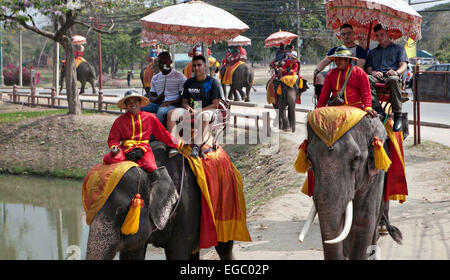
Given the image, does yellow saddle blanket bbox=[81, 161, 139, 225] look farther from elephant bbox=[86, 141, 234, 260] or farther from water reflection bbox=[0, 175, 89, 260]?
water reflection bbox=[0, 175, 89, 260]

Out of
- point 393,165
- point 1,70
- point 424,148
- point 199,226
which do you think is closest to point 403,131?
point 393,165

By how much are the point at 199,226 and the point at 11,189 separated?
12.5m

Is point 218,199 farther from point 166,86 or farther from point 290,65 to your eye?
point 290,65

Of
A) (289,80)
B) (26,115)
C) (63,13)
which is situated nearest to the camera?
(289,80)

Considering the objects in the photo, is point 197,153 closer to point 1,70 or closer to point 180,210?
point 180,210

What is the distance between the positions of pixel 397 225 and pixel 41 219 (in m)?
9.43

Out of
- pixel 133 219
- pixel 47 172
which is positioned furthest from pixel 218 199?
pixel 47 172

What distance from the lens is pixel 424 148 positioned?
47.0 ft

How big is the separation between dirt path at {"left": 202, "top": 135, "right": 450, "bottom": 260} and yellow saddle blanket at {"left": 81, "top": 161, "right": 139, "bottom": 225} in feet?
10.6

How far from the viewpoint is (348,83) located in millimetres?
6488

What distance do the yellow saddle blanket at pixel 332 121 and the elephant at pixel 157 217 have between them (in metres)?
1.53

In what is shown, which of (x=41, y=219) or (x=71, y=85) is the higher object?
(x=71, y=85)

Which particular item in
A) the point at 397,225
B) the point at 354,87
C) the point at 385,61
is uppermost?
the point at 385,61

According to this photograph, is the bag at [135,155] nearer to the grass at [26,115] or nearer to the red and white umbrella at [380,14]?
the red and white umbrella at [380,14]
